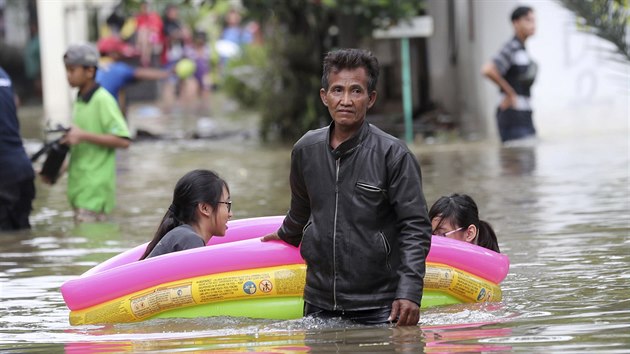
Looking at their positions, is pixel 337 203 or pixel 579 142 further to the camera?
pixel 579 142

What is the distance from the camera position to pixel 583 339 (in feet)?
19.4

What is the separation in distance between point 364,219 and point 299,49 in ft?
44.8

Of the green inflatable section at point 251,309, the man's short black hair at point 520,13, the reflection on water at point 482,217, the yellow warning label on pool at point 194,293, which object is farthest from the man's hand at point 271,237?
the man's short black hair at point 520,13

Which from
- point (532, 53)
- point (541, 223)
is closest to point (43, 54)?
point (532, 53)

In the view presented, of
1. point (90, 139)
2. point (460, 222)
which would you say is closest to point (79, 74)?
point (90, 139)

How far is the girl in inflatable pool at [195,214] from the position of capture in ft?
23.2

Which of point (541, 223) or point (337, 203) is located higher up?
point (337, 203)

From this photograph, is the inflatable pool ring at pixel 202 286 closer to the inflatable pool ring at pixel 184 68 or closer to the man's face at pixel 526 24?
the man's face at pixel 526 24

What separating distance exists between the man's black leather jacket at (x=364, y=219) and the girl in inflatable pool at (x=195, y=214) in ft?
3.73

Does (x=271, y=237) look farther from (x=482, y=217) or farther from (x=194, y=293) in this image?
(x=482, y=217)

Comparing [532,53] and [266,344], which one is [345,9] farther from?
[266,344]

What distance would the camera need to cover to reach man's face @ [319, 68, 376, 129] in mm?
5809

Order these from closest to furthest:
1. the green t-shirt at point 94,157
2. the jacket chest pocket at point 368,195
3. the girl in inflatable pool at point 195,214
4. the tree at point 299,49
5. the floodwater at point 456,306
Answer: the jacket chest pocket at point 368,195, the floodwater at point 456,306, the girl in inflatable pool at point 195,214, the green t-shirt at point 94,157, the tree at point 299,49

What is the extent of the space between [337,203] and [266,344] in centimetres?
74
